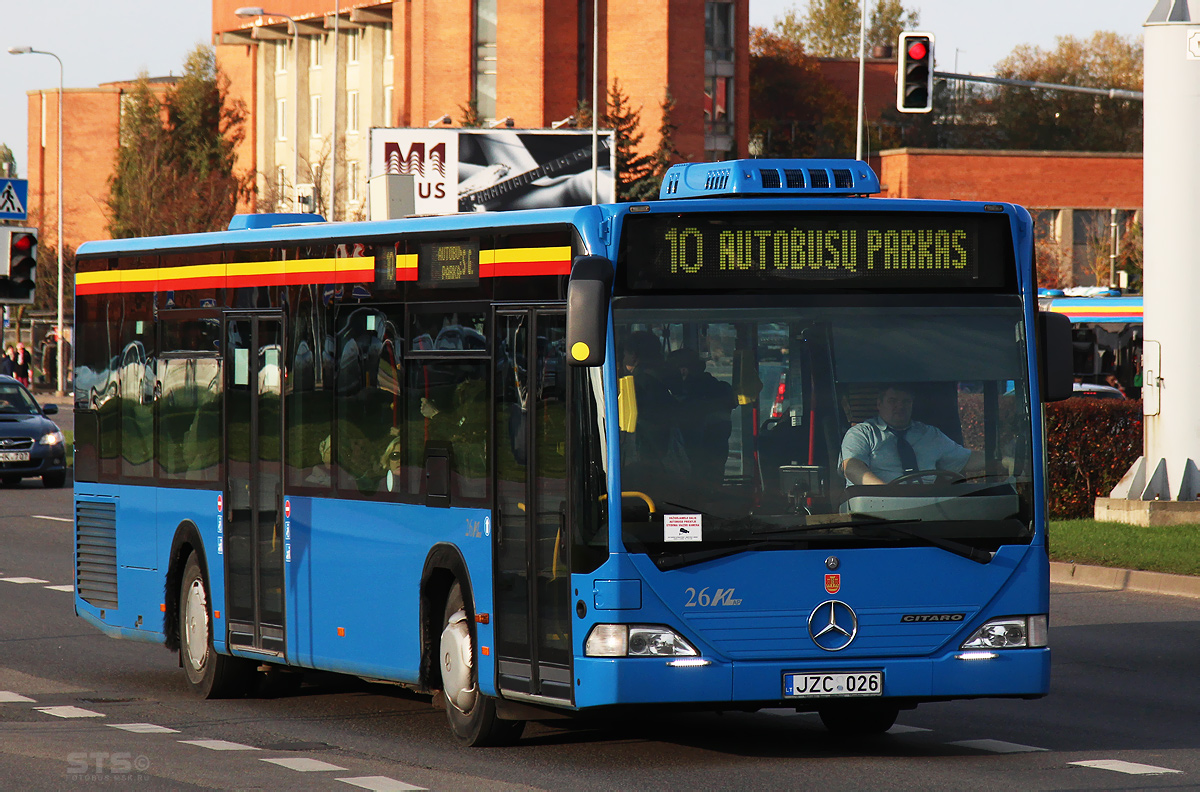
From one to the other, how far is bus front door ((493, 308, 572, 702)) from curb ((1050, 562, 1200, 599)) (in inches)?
371

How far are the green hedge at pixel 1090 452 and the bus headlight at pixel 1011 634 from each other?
14128 mm

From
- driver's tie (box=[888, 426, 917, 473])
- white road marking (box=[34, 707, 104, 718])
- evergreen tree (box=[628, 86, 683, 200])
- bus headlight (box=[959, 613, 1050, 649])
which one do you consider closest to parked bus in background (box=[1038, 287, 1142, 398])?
evergreen tree (box=[628, 86, 683, 200])

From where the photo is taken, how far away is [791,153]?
102500 mm

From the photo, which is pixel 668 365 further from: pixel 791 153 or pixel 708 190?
pixel 791 153

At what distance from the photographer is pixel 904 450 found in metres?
8.65

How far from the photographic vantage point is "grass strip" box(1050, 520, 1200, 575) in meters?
17.9

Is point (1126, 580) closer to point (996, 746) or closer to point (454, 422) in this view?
point (996, 746)

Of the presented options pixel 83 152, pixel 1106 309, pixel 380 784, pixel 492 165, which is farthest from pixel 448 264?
pixel 83 152

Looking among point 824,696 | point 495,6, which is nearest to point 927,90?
point 824,696

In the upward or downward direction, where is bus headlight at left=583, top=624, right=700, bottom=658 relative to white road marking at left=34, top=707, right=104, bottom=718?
upward

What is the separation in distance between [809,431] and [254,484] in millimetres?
4182

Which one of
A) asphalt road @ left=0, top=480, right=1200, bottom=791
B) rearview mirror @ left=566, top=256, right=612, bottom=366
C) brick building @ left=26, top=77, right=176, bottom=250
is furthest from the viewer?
brick building @ left=26, top=77, right=176, bottom=250

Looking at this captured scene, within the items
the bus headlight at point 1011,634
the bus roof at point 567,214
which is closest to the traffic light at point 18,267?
the bus roof at point 567,214

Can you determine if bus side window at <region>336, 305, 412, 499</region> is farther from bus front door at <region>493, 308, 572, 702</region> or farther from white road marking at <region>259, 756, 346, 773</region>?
white road marking at <region>259, 756, 346, 773</region>
